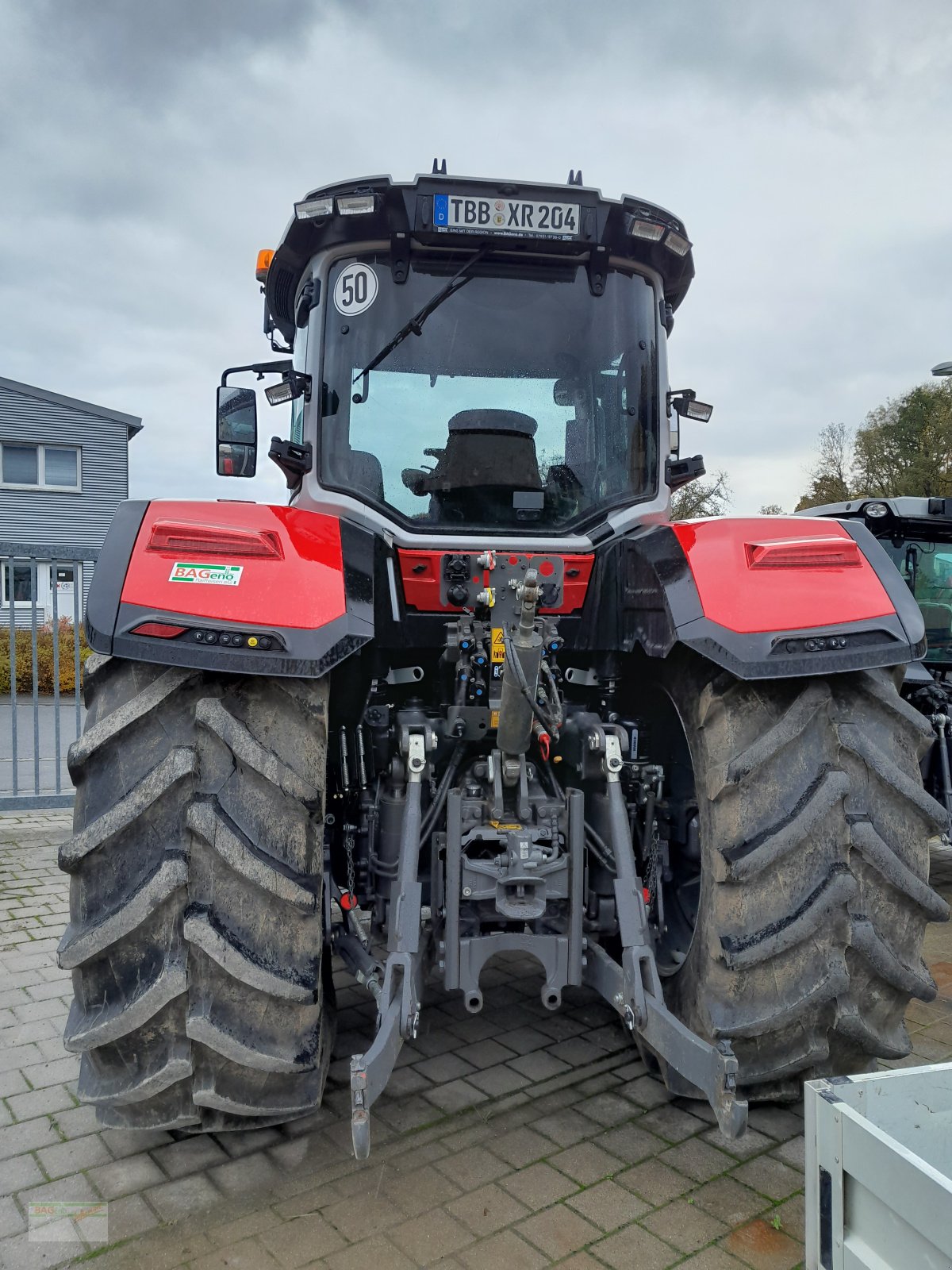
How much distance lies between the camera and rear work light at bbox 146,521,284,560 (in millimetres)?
2748

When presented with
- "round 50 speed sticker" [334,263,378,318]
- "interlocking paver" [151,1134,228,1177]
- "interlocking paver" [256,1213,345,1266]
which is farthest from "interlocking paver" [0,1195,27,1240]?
"round 50 speed sticker" [334,263,378,318]

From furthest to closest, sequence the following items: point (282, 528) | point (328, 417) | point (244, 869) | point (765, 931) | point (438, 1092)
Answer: point (328, 417) → point (438, 1092) → point (282, 528) → point (765, 931) → point (244, 869)

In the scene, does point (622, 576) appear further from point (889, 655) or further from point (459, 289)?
point (459, 289)

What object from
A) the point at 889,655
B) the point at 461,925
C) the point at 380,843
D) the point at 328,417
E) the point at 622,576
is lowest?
the point at 461,925

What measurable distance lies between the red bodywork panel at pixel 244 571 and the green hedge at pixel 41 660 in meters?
8.92

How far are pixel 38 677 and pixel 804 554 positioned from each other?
8789mm

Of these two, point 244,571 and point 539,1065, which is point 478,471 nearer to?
point 244,571

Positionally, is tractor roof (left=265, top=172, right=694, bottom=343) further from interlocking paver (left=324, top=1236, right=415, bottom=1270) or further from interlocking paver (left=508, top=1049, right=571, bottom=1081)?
interlocking paver (left=324, top=1236, right=415, bottom=1270)

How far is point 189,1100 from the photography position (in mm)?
2561

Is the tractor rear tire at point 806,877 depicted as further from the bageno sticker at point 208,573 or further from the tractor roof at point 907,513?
the tractor roof at point 907,513

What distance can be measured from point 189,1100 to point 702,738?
169cm

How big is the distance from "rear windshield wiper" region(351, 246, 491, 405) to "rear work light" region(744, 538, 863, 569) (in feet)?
4.46

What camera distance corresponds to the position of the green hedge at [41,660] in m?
11.5

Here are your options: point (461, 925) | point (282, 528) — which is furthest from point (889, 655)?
point (282, 528)
